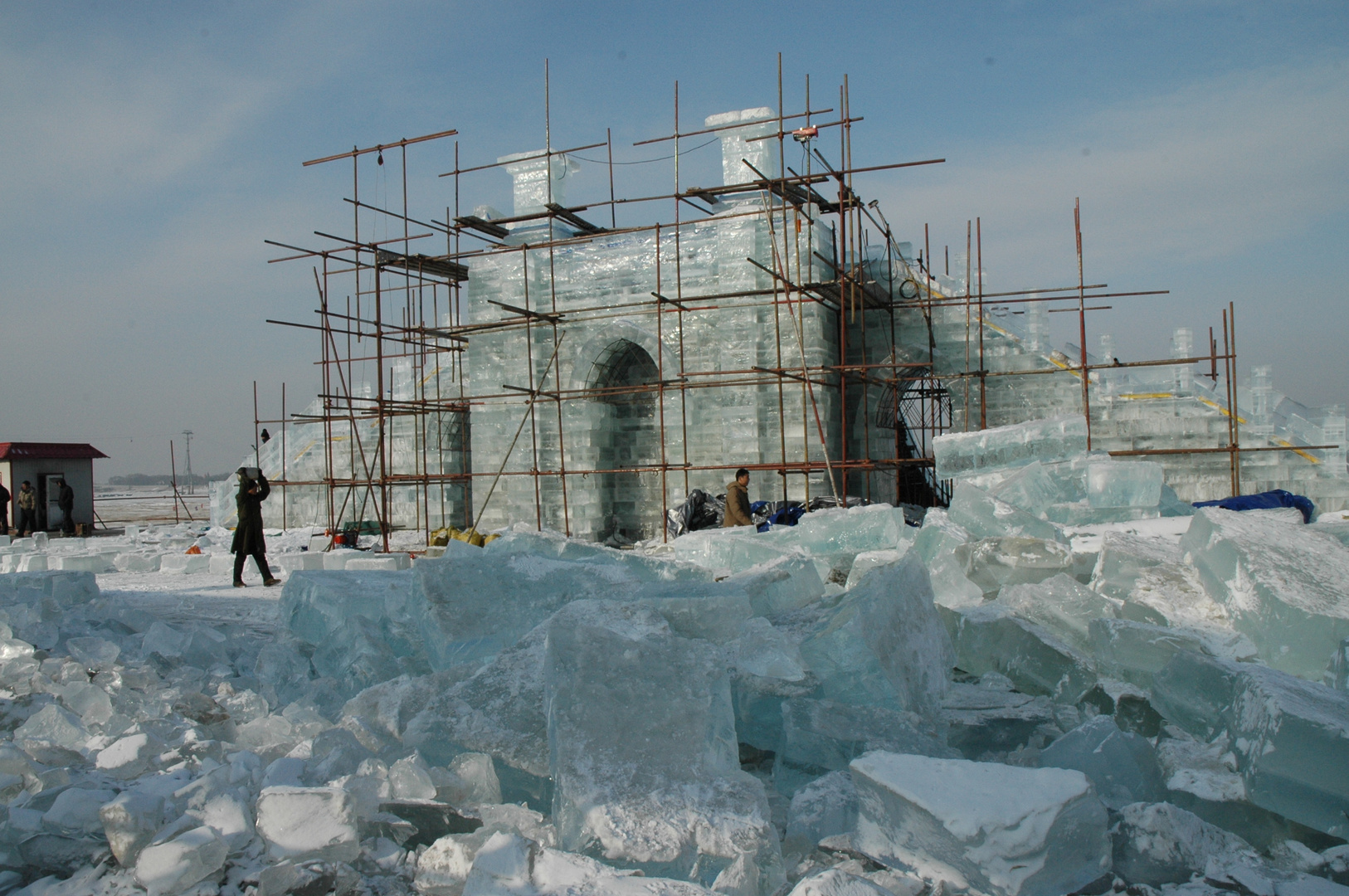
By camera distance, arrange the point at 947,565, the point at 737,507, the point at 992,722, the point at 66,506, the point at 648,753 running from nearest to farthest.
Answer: the point at 648,753 → the point at 992,722 → the point at 947,565 → the point at 737,507 → the point at 66,506

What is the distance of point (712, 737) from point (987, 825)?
84 centimetres

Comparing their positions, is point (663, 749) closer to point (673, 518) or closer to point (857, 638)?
point (857, 638)

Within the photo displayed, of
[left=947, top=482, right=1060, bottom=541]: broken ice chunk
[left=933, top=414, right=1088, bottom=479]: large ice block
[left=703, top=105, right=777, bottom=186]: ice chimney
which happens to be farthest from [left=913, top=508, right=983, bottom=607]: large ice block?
[left=703, top=105, right=777, bottom=186]: ice chimney

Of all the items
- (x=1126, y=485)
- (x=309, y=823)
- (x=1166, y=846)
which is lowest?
(x=1166, y=846)

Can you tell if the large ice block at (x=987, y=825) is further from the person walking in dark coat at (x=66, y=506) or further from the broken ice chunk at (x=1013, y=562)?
the person walking in dark coat at (x=66, y=506)

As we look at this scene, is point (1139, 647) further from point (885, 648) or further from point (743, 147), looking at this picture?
point (743, 147)

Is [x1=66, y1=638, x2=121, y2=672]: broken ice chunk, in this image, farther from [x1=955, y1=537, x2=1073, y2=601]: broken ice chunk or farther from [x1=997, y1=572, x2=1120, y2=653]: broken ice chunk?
[x1=955, y1=537, x2=1073, y2=601]: broken ice chunk

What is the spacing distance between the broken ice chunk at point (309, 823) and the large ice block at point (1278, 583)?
12.0 ft

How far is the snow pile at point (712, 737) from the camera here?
7.36 feet

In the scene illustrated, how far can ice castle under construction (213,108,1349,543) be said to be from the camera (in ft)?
37.8

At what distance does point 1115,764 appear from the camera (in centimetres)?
267

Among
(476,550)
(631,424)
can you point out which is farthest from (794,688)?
(631,424)

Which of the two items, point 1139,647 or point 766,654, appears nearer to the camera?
point 766,654

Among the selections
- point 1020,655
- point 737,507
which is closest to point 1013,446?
point 737,507
